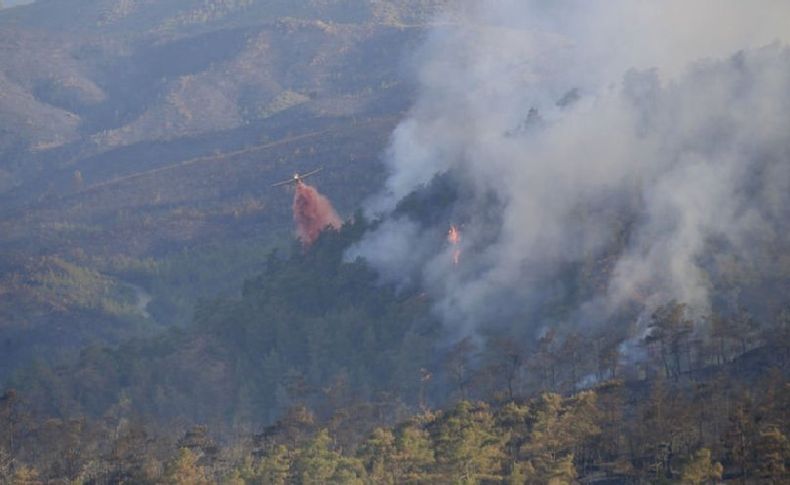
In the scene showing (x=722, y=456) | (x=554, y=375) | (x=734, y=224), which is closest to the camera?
(x=722, y=456)

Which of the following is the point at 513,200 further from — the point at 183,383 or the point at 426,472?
the point at 426,472

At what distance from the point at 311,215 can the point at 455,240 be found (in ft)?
80.3

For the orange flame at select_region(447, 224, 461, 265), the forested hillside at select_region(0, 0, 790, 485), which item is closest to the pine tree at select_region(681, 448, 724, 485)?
the forested hillside at select_region(0, 0, 790, 485)

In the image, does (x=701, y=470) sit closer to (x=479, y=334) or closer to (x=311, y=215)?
(x=479, y=334)

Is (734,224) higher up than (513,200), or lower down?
lower down

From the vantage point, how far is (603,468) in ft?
282

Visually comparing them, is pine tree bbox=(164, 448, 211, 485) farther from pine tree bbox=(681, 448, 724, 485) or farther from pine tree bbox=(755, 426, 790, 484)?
pine tree bbox=(755, 426, 790, 484)

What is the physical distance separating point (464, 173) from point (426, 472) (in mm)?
58097

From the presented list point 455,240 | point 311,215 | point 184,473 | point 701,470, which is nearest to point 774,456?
point 701,470

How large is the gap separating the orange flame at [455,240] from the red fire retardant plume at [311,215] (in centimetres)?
1774

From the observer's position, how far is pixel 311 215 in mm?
154750

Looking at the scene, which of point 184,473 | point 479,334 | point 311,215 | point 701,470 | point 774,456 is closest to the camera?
point 774,456

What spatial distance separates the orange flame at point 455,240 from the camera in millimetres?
130650

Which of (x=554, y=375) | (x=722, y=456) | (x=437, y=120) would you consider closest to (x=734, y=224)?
(x=554, y=375)
